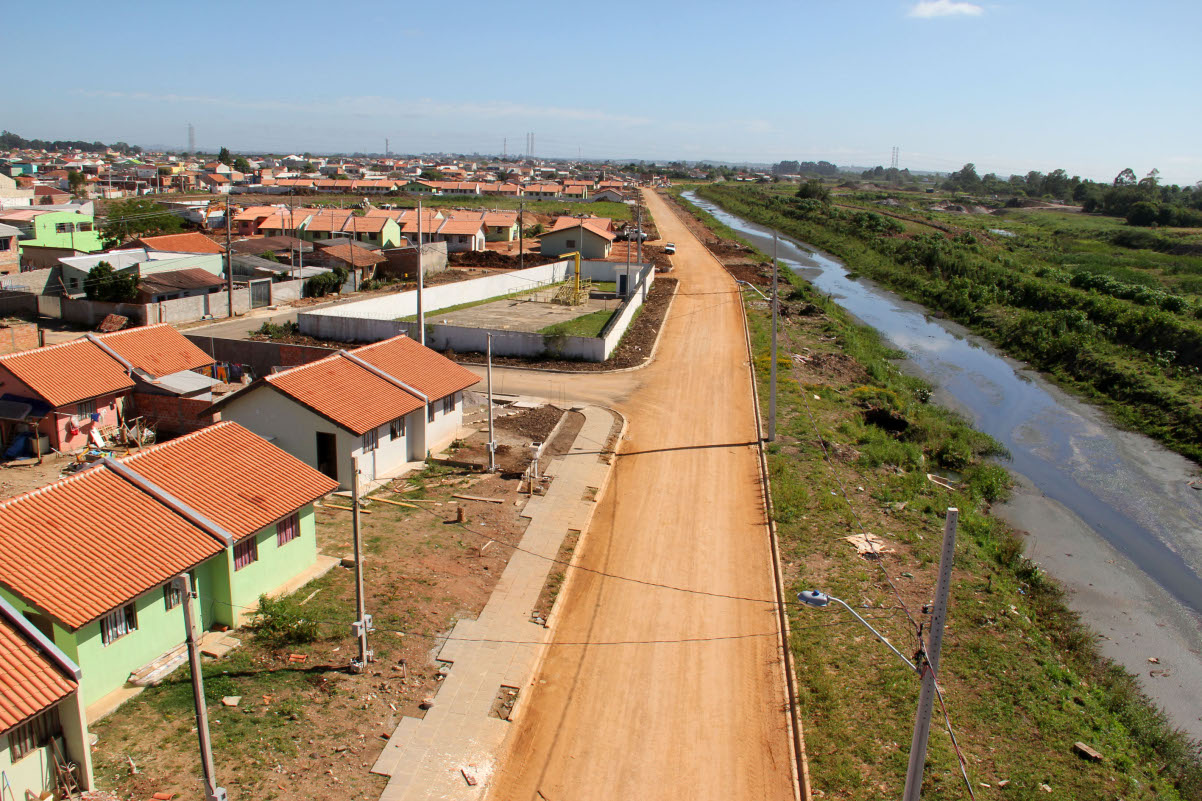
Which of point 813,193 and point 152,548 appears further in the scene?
point 813,193

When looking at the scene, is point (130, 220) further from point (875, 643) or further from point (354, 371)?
point (875, 643)

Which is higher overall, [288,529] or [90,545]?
[90,545]

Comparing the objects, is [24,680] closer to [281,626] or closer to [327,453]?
[281,626]

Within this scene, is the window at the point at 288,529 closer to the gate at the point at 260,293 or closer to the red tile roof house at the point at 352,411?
→ the red tile roof house at the point at 352,411

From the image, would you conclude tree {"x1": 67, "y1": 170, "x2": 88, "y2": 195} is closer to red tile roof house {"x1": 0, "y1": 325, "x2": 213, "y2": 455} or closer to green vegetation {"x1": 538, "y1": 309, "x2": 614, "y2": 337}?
green vegetation {"x1": 538, "y1": 309, "x2": 614, "y2": 337}

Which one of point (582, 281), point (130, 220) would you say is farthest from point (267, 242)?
point (582, 281)

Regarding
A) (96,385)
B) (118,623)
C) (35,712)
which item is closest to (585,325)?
(96,385)
